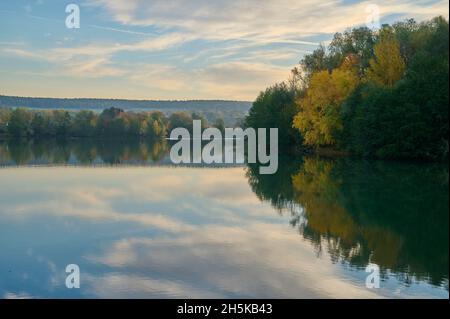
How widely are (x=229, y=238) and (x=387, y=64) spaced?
32.9 m

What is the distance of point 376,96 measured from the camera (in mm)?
38094

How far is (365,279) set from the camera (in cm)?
1055

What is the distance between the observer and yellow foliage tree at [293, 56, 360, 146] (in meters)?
46.5

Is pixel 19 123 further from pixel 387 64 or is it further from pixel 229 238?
pixel 229 238

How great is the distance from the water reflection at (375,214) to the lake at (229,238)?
44 millimetres

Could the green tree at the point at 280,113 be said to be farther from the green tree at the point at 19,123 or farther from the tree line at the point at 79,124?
the green tree at the point at 19,123

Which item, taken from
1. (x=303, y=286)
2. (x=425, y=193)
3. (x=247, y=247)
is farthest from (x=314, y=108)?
(x=303, y=286)

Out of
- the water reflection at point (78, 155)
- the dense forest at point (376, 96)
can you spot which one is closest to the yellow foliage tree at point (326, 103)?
the dense forest at point (376, 96)

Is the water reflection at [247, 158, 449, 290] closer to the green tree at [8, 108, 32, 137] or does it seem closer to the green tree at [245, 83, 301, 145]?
the green tree at [245, 83, 301, 145]

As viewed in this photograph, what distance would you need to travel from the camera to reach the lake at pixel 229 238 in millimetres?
10328

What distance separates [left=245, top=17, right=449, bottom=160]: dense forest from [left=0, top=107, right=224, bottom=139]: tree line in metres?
62.0

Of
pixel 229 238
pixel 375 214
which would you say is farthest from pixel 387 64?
pixel 229 238

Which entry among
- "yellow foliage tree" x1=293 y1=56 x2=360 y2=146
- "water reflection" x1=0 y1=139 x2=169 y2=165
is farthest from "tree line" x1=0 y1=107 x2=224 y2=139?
"yellow foliage tree" x1=293 y1=56 x2=360 y2=146

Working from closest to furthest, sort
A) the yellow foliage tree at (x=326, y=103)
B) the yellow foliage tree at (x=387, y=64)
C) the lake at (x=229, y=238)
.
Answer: the lake at (x=229, y=238) < the yellow foliage tree at (x=387, y=64) < the yellow foliage tree at (x=326, y=103)
